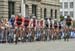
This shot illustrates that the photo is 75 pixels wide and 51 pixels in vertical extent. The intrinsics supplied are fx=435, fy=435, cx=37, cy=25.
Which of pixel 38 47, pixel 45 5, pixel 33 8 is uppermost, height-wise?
pixel 45 5

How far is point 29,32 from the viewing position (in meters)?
31.2

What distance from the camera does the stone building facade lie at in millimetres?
45750

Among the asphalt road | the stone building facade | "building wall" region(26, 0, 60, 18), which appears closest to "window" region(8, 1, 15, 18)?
the stone building facade

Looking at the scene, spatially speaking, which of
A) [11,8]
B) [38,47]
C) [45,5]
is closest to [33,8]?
[45,5]

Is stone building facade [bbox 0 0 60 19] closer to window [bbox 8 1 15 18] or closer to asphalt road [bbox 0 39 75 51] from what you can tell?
window [bbox 8 1 15 18]

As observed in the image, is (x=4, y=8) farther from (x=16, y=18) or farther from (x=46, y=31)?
(x=16, y=18)

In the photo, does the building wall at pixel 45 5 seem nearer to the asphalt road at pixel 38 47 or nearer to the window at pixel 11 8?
the window at pixel 11 8

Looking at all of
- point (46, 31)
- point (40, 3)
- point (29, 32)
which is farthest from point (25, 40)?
point (40, 3)

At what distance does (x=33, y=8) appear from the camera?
5253 centimetres

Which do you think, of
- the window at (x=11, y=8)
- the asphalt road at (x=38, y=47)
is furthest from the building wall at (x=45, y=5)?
the asphalt road at (x=38, y=47)

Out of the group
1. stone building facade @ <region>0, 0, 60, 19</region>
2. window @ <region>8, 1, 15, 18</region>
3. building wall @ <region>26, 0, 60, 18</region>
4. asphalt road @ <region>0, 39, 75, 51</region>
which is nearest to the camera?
asphalt road @ <region>0, 39, 75, 51</region>

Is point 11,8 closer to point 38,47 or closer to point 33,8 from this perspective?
point 33,8

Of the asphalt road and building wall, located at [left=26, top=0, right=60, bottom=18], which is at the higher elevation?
building wall, located at [left=26, top=0, right=60, bottom=18]

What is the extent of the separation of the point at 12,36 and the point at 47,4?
97.8ft
